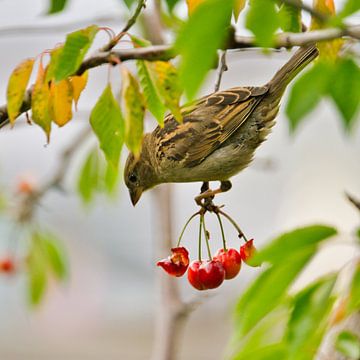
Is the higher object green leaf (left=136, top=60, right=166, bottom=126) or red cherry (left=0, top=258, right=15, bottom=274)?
green leaf (left=136, top=60, right=166, bottom=126)

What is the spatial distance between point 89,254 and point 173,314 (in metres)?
9.22

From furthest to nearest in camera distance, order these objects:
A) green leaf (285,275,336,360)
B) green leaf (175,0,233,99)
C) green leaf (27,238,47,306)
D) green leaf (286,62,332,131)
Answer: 1. green leaf (27,238,47,306)
2. green leaf (285,275,336,360)
3. green leaf (286,62,332,131)
4. green leaf (175,0,233,99)

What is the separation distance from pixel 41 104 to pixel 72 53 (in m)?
0.35

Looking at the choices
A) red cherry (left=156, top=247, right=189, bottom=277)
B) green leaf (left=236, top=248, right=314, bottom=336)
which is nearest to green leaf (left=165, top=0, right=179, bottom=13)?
green leaf (left=236, top=248, right=314, bottom=336)

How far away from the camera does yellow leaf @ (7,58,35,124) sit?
8.67 feet

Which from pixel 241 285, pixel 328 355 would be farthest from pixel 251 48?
pixel 241 285

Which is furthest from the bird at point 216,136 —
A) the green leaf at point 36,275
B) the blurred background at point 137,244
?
the blurred background at point 137,244

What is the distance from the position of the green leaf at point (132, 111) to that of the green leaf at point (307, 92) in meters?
0.61

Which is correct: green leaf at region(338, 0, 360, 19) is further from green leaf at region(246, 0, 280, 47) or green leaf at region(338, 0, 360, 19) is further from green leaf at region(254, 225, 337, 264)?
green leaf at region(254, 225, 337, 264)

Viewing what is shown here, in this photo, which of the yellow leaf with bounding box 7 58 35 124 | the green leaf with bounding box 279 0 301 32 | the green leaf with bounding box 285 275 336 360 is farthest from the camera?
the yellow leaf with bounding box 7 58 35 124

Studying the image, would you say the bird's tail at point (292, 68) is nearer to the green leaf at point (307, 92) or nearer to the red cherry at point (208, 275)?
the red cherry at point (208, 275)

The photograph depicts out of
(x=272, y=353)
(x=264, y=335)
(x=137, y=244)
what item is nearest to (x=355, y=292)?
(x=272, y=353)

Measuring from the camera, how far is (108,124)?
8.15 feet

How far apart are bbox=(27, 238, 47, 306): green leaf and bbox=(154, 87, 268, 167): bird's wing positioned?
6.14 feet
